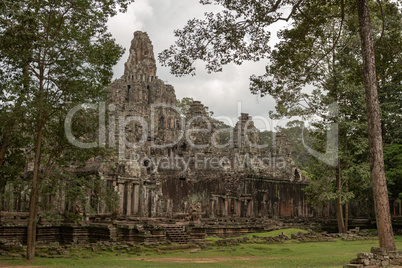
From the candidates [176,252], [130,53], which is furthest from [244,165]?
[130,53]

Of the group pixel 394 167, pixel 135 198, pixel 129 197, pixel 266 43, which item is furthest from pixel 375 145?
pixel 394 167

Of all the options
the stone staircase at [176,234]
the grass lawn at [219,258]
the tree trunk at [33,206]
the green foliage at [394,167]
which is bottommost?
the grass lawn at [219,258]

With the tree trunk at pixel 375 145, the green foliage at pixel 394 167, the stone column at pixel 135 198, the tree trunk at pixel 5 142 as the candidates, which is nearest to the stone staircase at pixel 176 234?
the stone column at pixel 135 198

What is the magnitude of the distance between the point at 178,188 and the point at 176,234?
39.5 ft

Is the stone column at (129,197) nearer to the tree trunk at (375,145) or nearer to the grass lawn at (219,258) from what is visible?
the grass lawn at (219,258)

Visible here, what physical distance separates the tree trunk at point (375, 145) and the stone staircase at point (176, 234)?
9493 mm

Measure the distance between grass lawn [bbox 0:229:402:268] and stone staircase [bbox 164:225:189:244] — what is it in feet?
5.55

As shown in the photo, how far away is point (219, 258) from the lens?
1545 cm

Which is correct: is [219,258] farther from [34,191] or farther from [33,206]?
[34,191]

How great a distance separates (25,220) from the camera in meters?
18.2

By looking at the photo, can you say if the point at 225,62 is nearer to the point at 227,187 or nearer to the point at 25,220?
the point at 25,220

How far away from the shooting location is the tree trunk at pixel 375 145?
12213 mm

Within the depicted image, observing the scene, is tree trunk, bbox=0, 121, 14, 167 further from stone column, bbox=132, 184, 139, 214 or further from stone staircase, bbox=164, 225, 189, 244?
stone column, bbox=132, 184, 139, 214

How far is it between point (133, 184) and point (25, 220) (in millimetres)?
7457
